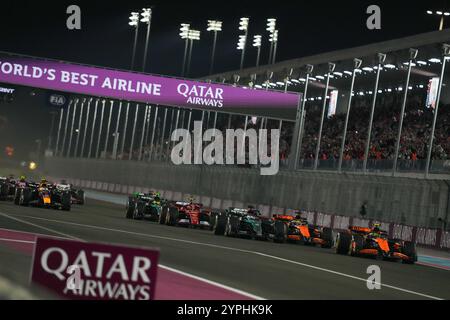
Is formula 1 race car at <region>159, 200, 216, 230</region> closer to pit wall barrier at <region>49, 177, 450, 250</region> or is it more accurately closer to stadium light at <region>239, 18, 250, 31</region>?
pit wall barrier at <region>49, 177, 450, 250</region>

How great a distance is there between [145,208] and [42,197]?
350 cm

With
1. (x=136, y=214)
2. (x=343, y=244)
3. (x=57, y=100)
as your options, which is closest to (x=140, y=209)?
(x=136, y=214)

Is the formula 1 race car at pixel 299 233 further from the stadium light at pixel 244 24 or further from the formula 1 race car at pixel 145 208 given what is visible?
the stadium light at pixel 244 24

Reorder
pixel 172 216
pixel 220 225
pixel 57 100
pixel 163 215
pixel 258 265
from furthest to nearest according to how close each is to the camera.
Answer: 1. pixel 57 100
2. pixel 163 215
3. pixel 172 216
4. pixel 220 225
5. pixel 258 265

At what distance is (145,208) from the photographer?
30672 mm

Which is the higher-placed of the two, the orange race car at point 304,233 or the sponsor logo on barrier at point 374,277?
the orange race car at point 304,233

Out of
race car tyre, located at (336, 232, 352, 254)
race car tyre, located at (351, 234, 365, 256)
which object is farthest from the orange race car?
race car tyre, located at (351, 234, 365, 256)

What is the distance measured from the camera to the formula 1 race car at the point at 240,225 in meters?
25.5

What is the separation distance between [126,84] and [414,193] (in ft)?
43.7

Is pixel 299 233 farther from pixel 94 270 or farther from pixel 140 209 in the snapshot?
pixel 94 270

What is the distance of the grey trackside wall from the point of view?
30314mm

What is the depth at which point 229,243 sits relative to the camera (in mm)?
21953

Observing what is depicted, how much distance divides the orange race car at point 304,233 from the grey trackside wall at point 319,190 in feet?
18.1

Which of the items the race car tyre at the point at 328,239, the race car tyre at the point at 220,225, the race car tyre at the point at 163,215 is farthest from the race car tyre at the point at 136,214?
the race car tyre at the point at 328,239
